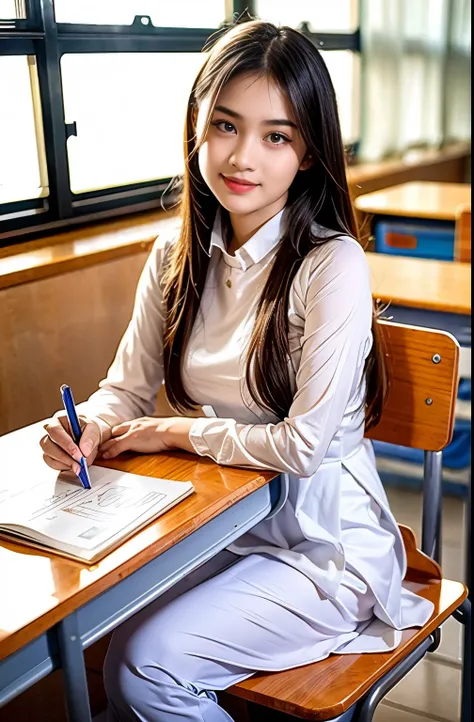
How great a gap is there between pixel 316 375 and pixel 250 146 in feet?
1.21

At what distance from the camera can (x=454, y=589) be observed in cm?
160

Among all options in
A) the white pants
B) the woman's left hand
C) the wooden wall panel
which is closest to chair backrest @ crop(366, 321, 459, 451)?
the white pants

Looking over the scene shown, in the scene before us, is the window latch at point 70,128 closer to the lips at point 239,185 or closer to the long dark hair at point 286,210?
the long dark hair at point 286,210

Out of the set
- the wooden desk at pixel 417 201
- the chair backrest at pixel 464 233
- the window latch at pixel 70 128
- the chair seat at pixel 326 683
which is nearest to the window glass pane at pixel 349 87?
the wooden desk at pixel 417 201

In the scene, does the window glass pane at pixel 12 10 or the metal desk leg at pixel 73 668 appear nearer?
the metal desk leg at pixel 73 668

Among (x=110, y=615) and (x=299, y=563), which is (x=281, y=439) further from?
(x=110, y=615)

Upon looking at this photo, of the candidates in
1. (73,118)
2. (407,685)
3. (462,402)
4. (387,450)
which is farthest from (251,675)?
(462,402)

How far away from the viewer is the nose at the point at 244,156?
57.9 inches

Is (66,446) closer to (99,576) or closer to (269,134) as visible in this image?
(99,576)

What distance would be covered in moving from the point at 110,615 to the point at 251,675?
0.37 m

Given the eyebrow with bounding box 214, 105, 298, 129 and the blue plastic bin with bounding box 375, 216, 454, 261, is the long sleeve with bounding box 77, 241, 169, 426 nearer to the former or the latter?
the eyebrow with bounding box 214, 105, 298, 129

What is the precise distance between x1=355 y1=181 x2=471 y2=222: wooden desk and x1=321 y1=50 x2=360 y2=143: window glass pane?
40cm

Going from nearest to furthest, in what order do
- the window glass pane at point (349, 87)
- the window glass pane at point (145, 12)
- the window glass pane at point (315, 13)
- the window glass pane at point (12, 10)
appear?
the window glass pane at point (12, 10) < the window glass pane at point (145, 12) < the window glass pane at point (315, 13) < the window glass pane at point (349, 87)

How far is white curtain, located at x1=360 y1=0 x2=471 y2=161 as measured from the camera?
14.1 ft
